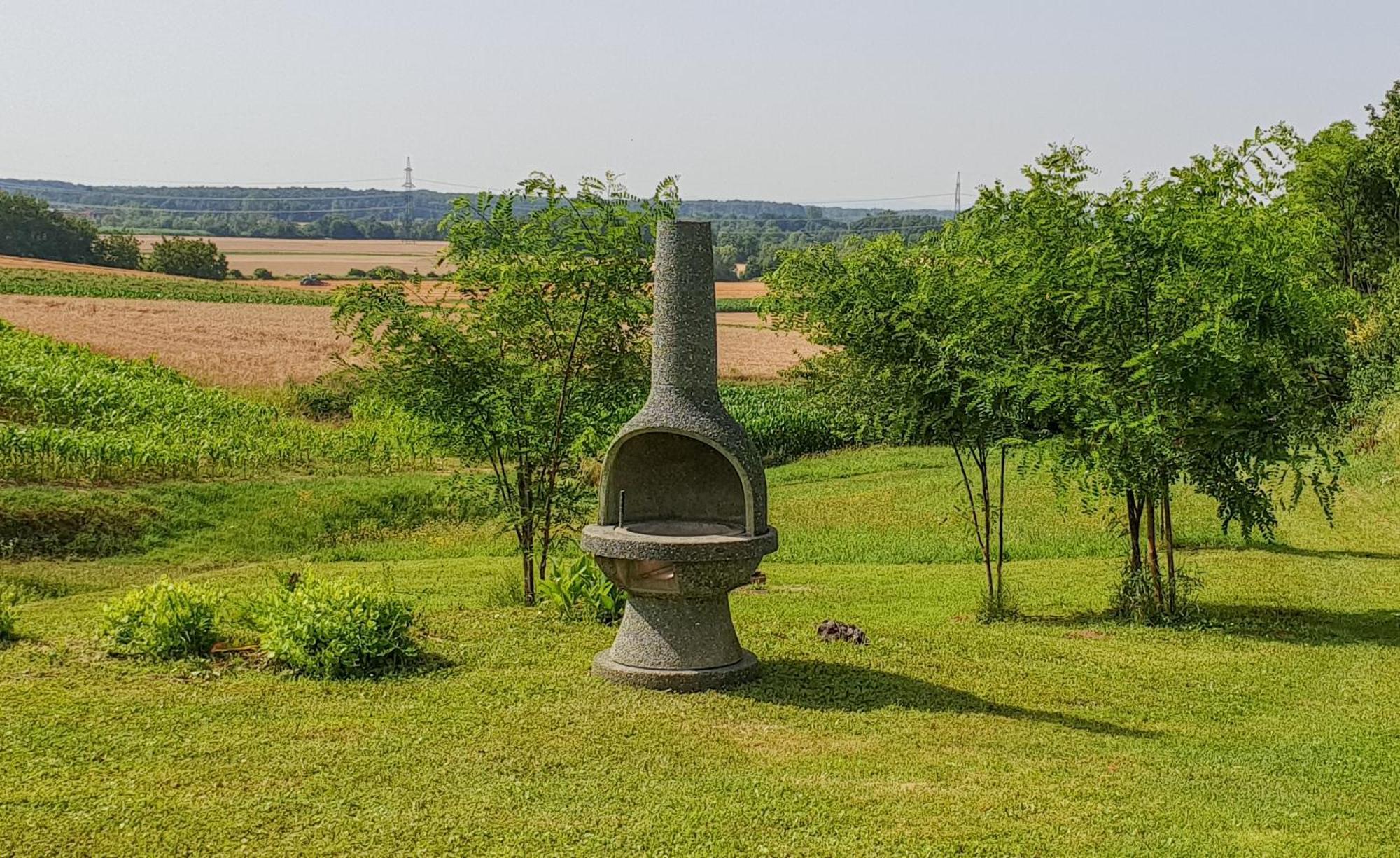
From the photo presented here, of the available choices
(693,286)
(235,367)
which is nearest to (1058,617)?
(693,286)

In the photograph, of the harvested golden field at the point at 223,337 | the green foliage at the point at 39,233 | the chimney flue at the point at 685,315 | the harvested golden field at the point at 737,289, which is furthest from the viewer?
the green foliage at the point at 39,233

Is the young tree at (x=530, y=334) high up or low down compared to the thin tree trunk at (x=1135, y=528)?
up

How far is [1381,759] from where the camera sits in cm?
938

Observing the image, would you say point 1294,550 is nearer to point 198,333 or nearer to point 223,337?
point 223,337

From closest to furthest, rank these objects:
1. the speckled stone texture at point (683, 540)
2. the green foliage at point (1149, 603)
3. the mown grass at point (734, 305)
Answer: the speckled stone texture at point (683, 540) → the green foliage at point (1149, 603) → the mown grass at point (734, 305)

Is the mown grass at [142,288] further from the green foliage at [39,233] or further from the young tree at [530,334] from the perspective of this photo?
the young tree at [530,334]

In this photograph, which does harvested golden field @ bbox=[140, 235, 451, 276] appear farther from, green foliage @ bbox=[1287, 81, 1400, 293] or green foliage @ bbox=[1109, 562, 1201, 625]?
green foliage @ bbox=[1109, 562, 1201, 625]

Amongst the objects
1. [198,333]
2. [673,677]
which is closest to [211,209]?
[198,333]

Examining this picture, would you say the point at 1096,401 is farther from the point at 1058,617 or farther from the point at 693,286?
the point at 693,286

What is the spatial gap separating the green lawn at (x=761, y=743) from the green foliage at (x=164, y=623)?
21 cm

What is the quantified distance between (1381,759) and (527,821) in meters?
5.97

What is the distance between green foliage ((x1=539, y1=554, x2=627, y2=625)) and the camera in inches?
504

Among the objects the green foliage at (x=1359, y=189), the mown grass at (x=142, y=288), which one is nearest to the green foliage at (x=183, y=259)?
the mown grass at (x=142, y=288)

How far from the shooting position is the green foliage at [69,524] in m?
20.3
